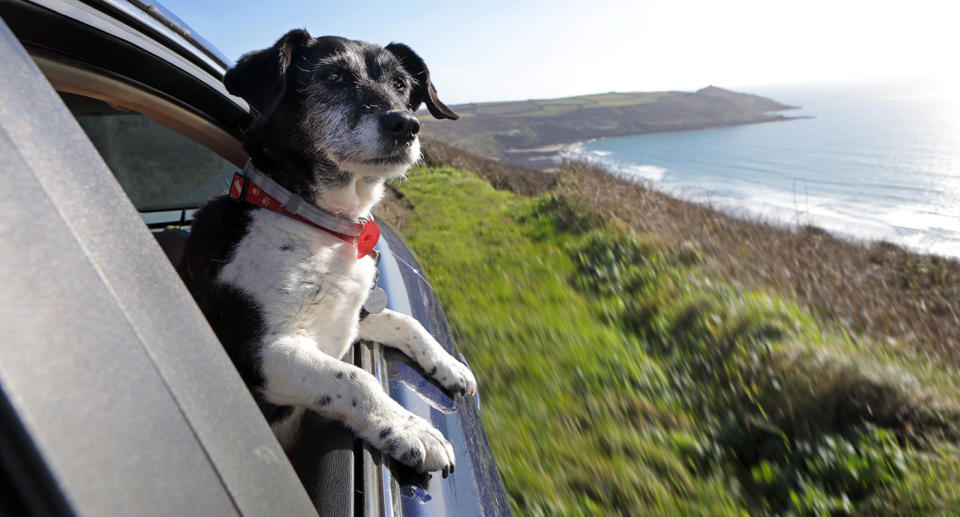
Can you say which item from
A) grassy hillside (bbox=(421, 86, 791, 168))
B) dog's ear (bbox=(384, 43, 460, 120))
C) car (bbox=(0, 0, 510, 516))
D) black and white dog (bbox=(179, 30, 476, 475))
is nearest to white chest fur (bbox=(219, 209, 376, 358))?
black and white dog (bbox=(179, 30, 476, 475))

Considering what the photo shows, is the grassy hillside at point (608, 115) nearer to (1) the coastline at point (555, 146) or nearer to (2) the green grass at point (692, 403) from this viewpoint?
(1) the coastline at point (555, 146)

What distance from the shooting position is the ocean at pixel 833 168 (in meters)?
19.7

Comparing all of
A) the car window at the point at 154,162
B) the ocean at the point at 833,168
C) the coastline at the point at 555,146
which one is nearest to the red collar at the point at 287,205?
the car window at the point at 154,162

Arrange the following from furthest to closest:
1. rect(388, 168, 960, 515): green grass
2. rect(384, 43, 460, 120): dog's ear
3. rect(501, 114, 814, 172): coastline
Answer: rect(501, 114, 814, 172): coastline < rect(384, 43, 460, 120): dog's ear < rect(388, 168, 960, 515): green grass

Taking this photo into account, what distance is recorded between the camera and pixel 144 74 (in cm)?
198

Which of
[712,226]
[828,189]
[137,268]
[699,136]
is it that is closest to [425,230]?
[712,226]

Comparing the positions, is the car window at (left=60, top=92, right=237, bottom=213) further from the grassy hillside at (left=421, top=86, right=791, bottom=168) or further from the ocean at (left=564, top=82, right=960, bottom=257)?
the grassy hillside at (left=421, top=86, right=791, bottom=168)

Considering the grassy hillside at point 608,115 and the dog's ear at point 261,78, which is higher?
the grassy hillside at point 608,115

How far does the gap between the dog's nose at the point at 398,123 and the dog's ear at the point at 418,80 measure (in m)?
0.67

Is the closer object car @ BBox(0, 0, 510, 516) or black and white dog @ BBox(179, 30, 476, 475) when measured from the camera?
car @ BBox(0, 0, 510, 516)

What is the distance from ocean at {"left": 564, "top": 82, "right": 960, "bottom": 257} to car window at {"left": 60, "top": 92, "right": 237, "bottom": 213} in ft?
34.6

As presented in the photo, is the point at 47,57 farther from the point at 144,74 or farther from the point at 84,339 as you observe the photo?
the point at 84,339

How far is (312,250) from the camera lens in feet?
6.65

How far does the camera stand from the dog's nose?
245cm
